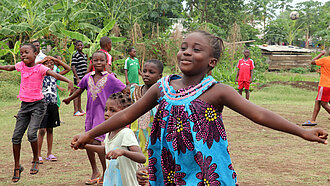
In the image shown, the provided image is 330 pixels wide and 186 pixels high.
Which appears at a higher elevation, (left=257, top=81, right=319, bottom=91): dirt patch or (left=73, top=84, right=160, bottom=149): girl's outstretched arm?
(left=73, top=84, right=160, bottom=149): girl's outstretched arm

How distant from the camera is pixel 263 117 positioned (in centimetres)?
233

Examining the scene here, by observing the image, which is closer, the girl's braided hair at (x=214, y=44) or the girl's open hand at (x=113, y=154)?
the girl's braided hair at (x=214, y=44)

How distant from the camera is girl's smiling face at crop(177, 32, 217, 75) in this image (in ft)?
8.09

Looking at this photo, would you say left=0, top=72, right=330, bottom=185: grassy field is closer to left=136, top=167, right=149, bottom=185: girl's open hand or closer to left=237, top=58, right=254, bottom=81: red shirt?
left=237, top=58, right=254, bottom=81: red shirt

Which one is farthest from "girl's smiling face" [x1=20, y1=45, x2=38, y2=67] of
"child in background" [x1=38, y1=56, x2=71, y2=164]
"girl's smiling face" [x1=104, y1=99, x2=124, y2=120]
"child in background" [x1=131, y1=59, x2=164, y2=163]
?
"girl's smiling face" [x1=104, y1=99, x2=124, y2=120]

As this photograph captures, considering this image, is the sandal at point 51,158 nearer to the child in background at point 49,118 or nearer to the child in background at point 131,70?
the child in background at point 49,118

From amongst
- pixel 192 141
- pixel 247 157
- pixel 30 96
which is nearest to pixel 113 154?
pixel 192 141

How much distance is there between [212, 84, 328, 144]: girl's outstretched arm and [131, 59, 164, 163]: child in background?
228 cm

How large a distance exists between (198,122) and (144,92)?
2.55 m

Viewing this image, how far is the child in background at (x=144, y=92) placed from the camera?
15.3ft

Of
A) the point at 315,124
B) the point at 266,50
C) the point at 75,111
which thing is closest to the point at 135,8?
the point at 266,50

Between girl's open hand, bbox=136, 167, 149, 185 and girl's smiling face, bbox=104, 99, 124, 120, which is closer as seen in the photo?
girl's open hand, bbox=136, 167, 149, 185

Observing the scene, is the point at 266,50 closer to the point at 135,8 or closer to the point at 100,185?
the point at 135,8

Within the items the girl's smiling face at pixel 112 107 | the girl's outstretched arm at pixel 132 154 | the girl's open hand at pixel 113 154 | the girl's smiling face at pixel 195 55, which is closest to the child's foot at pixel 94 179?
the girl's smiling face at pixel 112 107
